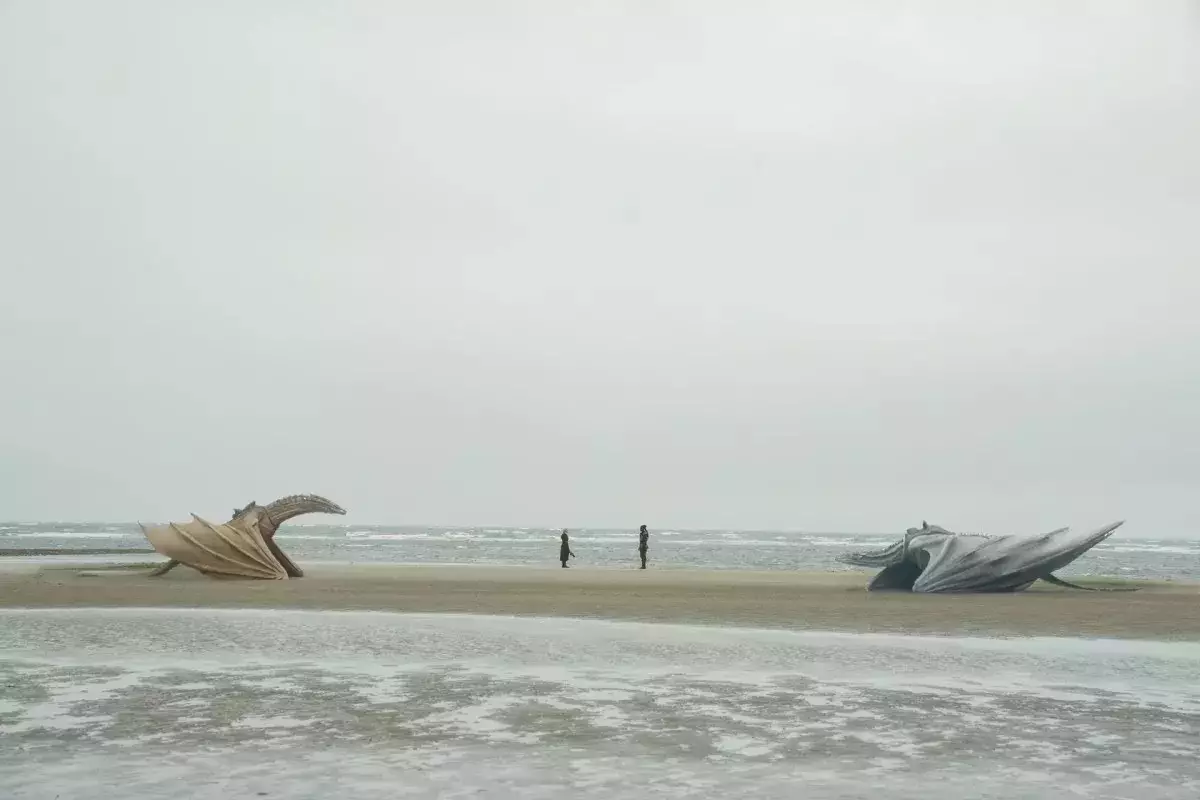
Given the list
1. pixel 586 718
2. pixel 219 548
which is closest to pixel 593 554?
pixel 219 548

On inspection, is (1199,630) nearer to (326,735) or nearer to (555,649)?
(555,649)

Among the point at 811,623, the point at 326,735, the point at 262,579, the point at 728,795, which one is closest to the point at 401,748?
the point at 326,735

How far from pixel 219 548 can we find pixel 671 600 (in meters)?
14.7

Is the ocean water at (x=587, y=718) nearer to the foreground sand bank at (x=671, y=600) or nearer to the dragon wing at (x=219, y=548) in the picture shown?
the foreground sand bank at (x=671, y=600)

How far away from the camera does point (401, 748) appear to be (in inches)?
384

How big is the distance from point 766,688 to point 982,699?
2.32m

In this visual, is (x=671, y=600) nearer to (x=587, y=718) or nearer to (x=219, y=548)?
(x=219, y=548)

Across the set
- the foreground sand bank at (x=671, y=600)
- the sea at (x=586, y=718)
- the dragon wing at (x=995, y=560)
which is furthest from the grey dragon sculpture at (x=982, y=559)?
the sea at (x=586, y=718)

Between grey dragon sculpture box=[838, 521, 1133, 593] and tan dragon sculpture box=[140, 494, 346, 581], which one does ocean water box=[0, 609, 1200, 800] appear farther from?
tan dragon sculpture box=[140, 494, 346, 581]

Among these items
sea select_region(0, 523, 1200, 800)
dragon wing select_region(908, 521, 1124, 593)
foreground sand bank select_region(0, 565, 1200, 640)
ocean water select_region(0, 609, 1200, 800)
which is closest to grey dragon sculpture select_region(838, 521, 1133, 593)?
dragon wing select_region(908, 521, 1124, 593)

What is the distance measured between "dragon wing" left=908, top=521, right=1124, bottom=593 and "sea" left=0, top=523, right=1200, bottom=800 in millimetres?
12407

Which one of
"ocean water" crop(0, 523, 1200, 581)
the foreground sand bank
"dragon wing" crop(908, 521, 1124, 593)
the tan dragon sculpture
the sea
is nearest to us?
the sea

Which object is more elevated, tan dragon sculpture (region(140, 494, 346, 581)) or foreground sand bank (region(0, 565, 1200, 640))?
tan dragon sculpture (region(140, 494, 346, 581))

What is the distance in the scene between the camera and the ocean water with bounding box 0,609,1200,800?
8.53 meters
